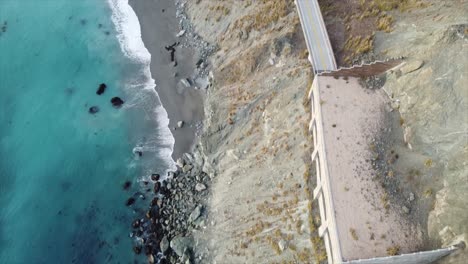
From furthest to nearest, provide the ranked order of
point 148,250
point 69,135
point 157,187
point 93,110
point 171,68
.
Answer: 1. point 171,68
2. point 93,110
3. point 69,135
4. point 157,187
5. point 148,250

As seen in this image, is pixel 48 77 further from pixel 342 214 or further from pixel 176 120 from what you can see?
pixel 342 214

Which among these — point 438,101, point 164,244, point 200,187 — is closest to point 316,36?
point 438,101

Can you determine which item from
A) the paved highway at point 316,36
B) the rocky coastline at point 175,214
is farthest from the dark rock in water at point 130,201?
the paved highway at point 316,36

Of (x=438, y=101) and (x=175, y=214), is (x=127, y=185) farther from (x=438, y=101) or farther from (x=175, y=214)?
(x=438, y=101)

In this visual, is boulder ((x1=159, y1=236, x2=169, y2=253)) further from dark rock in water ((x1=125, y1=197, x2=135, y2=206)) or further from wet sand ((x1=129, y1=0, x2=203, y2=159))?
wet sand ((x1=129, y1=0, x2=203, y2=159))

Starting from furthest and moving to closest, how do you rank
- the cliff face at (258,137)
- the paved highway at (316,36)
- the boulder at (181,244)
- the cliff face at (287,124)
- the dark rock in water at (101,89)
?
the dark rock in water at (101,89) < the boulder at (181,244) < the paved highway at (316,36) < the cliff face at (258,137) < the cliff face at (287,124)

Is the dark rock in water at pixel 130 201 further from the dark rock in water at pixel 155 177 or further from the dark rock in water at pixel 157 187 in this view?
the dark rock in water at pixel 155 177

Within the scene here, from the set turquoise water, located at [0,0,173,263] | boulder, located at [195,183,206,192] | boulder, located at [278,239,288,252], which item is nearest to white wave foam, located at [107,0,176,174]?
turquoise water, located at [0,0,173,263]

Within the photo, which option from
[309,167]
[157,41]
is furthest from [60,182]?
[309,167]
